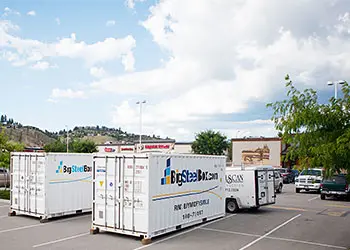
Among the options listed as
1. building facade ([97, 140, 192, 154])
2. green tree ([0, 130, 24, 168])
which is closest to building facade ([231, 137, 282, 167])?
building facade ([97, 140, 192, 154])

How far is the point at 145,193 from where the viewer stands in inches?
453

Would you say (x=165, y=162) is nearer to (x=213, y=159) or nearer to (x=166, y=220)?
(x=166, y=220)

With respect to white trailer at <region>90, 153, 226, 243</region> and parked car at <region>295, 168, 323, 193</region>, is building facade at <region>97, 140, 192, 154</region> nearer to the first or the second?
parked car at <region>295, 168, 323, 193</region>

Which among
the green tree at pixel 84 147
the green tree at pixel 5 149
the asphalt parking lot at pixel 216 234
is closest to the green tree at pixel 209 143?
the green tree at pixel 84 147

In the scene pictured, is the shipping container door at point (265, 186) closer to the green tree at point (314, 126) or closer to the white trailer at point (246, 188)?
the white trailer at point (246, 188)

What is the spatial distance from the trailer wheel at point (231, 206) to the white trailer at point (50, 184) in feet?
20.9

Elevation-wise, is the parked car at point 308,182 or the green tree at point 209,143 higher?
the green tree at point 209,143

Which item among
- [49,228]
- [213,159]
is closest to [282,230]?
[213,159]

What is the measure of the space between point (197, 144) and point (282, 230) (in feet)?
158

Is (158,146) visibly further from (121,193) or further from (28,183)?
(121,193)

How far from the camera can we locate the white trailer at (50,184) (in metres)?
14.8

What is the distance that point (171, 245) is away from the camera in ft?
36.7

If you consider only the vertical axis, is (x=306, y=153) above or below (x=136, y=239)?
above

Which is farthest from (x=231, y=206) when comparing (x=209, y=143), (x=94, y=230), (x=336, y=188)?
(x=209, y=143)
